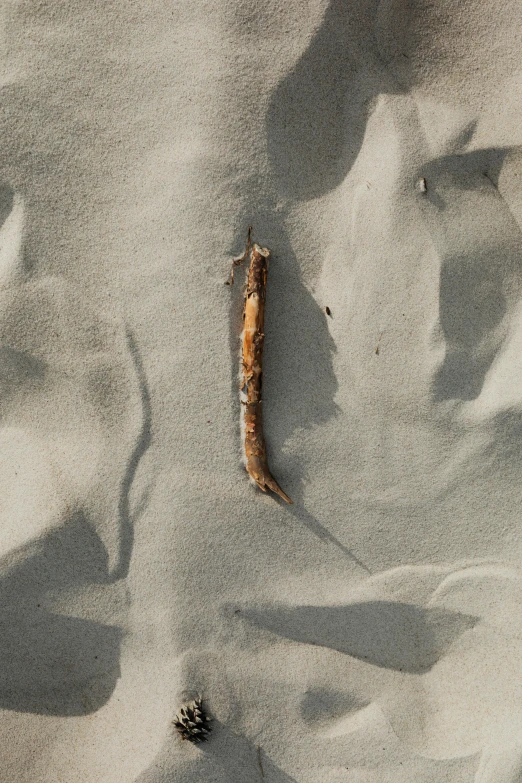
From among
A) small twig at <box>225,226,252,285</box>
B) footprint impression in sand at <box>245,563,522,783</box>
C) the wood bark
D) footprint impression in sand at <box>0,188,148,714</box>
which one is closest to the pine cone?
footprint impression in sand at <box>0,188,148,714</box>

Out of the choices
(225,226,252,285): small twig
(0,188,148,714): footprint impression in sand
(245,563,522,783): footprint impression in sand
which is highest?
(225,226,252,285): small twig

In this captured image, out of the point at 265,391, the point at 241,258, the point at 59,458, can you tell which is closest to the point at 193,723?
the point at 59,458

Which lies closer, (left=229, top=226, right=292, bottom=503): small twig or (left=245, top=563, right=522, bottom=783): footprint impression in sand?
(left=229, top=226, right=292, bottom=503): small twig

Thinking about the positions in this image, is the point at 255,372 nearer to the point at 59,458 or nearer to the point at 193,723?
the point at 59,458

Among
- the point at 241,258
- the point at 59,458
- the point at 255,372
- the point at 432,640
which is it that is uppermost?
the point at 241,258

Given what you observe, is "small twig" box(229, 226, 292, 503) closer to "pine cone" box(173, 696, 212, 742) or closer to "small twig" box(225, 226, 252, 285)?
"small twig" box(225, 226, 252, 285)

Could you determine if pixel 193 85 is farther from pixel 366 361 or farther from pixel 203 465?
pixel 203 465

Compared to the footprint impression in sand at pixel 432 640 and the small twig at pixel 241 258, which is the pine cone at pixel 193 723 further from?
the small twig at pixel 241 258
